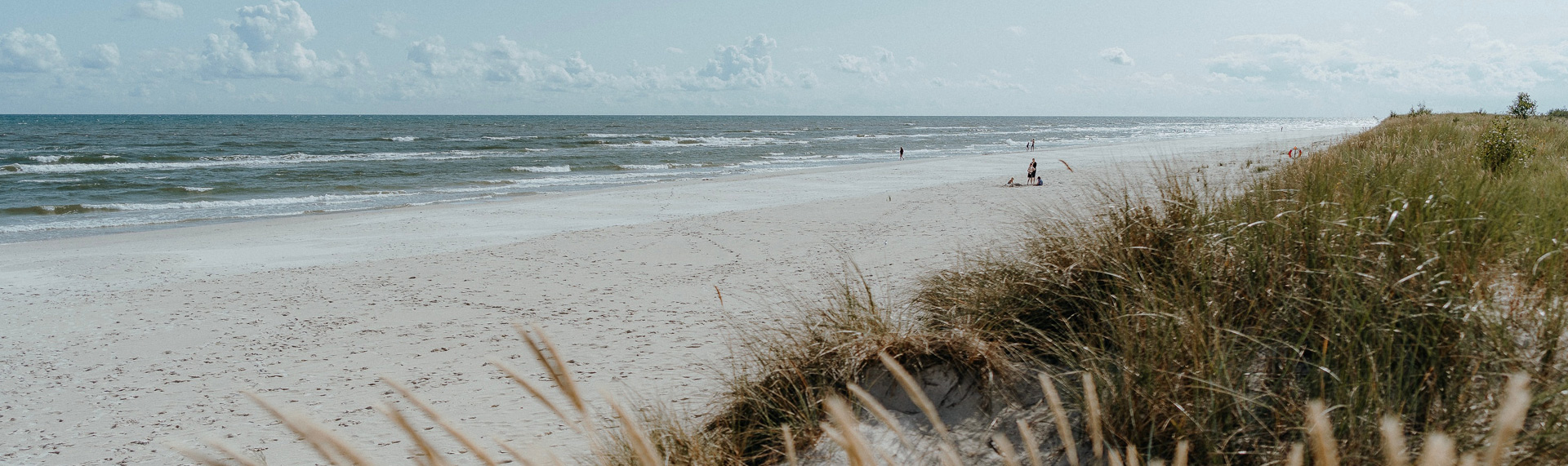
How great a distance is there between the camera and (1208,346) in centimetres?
295

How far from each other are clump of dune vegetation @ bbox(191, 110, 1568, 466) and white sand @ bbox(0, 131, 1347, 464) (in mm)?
1094

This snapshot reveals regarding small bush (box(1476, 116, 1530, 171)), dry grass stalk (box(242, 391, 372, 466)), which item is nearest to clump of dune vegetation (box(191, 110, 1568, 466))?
dry grass stalk (box(242, 391, 372, 466))

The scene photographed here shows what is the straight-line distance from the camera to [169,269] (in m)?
10.7

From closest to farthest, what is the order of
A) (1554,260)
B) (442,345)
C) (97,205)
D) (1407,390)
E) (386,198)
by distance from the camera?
(1407,390) → (1554,260) → (442,345) → (97,205) → (386,198)

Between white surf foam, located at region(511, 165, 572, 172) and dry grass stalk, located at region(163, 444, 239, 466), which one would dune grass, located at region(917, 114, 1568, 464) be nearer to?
dry grass stalk, located at region(163, 444, 239, 466)

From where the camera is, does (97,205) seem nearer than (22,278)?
No

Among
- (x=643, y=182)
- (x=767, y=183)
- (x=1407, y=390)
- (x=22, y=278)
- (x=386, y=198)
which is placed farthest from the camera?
(x=643, y=182)

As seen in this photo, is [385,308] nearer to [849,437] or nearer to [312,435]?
[312,435]

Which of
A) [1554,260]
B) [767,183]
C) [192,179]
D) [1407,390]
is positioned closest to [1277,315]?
[1407,390]

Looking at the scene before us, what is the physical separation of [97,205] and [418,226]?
10.7m

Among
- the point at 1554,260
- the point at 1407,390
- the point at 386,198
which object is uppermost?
the point at 1554,260

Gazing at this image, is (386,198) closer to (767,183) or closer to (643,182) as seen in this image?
(643,182)

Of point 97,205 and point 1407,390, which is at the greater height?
point 1407,390

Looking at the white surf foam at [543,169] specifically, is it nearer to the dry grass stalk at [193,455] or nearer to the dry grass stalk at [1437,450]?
the dry grass stalk at [193,455]
